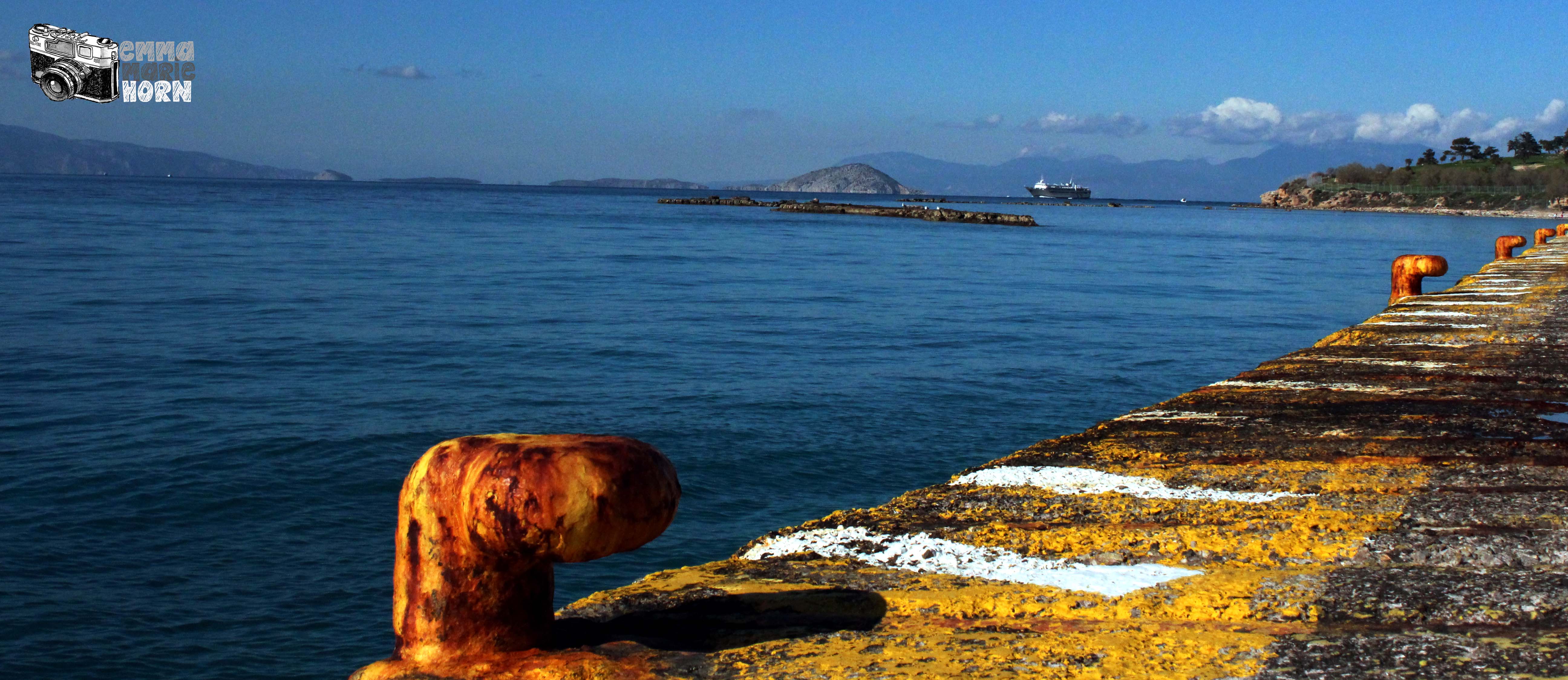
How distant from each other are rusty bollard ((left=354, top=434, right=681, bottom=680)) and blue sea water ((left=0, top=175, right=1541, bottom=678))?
4165mm

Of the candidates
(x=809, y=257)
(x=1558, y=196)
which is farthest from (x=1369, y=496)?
(x=1558, y=196)

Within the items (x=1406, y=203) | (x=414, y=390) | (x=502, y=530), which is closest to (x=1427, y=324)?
(x=502, y=530)

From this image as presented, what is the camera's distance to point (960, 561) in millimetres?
2385

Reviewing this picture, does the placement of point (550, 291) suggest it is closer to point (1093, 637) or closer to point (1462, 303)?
point (1462, 303)

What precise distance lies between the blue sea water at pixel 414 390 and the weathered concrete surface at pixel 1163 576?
161 inches

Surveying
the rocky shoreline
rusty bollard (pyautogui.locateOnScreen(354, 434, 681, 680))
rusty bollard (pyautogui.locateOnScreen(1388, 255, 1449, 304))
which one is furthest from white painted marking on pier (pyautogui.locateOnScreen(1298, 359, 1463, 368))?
the rocky shoreline

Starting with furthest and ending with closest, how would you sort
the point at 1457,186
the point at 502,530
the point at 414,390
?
the point at 1457,186, the point at 414,390, the point at 502,530

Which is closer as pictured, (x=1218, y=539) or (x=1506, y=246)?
(x=1218, y=539)

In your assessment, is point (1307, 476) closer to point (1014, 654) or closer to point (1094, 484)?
point (1094, 484)

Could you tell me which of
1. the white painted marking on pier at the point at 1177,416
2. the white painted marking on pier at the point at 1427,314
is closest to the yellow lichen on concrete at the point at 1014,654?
the white painted marking on pier at the point at 1177,416

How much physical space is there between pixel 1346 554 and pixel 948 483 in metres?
1.13

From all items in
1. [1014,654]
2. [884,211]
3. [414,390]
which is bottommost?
[414,390]

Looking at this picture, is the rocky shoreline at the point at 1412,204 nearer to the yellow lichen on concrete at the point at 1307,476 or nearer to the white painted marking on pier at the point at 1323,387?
the white painted marking on pier at the point at 1323,387

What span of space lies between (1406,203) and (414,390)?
174280 mm
